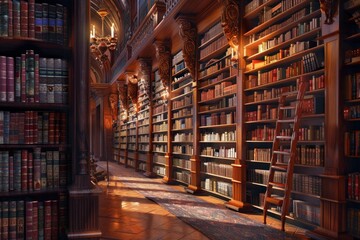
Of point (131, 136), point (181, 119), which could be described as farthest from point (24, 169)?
point (131, 136)

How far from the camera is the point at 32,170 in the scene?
92.2 inches

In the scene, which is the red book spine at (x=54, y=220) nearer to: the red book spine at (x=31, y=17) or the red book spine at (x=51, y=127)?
the red book spine at (x=51, y=127)

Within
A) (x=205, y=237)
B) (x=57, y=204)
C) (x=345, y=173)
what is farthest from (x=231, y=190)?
(x=57, y=204)

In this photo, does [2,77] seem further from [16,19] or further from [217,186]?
[217,186]

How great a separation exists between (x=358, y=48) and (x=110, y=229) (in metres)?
3.14

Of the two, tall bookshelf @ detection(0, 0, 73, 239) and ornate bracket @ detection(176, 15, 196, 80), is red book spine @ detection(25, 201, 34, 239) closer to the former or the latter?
tall bookshelf @ detection(0, 0, 73, 239)

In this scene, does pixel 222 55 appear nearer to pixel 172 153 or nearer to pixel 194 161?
pixel 194 161

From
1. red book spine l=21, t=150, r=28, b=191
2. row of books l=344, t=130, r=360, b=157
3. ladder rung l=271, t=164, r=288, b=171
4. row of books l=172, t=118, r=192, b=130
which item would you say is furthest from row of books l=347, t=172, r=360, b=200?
row of books l=172, t=118, r=192, b=130

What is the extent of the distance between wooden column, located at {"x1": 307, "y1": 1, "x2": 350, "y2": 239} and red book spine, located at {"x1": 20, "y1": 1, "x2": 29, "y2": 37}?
8.89ft

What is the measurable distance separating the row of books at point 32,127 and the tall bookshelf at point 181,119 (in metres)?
5.08

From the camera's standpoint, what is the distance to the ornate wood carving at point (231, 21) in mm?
5379

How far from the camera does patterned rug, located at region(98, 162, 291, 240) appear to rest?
393 centimetres

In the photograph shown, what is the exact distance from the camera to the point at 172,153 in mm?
8766

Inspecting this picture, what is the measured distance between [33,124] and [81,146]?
33 centimetres
